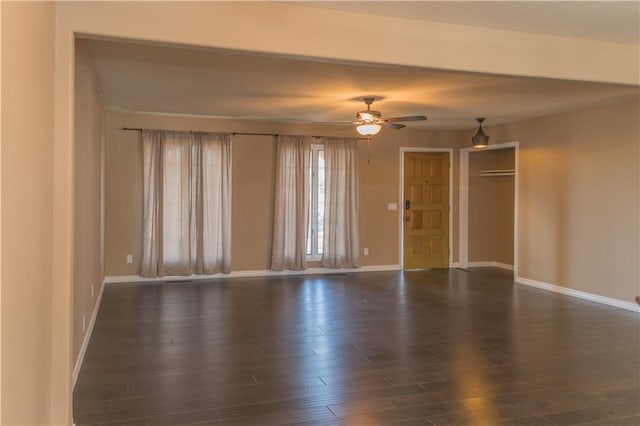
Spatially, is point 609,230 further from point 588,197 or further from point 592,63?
point 592,63

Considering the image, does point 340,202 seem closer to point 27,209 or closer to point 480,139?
point 480,139

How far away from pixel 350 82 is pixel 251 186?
3.19m

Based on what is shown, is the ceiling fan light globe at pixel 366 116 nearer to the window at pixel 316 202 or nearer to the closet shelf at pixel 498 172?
the window at pixel 316 202

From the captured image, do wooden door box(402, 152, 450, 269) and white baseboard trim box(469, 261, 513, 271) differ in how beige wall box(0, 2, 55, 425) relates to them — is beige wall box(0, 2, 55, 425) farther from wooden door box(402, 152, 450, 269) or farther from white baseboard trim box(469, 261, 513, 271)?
white baseboard trim box(469, 261, 513, 271)

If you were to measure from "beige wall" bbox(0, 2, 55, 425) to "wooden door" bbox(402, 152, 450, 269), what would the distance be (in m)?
6.70

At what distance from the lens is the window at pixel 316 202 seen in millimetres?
7898

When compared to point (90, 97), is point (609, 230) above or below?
below

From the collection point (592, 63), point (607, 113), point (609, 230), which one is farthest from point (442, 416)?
point (607, 113)

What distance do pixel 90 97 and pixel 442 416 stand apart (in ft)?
12.7

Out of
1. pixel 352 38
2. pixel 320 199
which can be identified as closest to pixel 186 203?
pixel 320 199

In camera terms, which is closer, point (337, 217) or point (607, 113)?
point (607, 113)

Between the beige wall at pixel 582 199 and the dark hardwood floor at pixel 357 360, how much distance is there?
467 millimetres

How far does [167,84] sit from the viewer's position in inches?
202

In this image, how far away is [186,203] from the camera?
7.23 m
